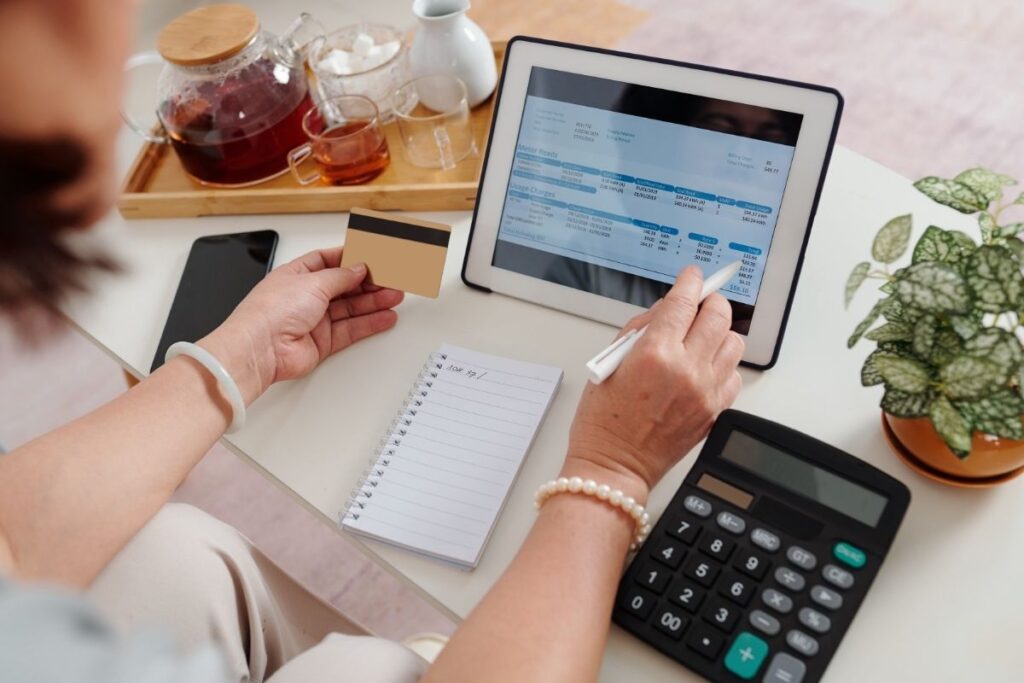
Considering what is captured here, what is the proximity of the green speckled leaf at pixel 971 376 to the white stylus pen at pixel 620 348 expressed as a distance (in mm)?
222

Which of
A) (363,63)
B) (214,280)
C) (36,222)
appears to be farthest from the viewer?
(363,63)

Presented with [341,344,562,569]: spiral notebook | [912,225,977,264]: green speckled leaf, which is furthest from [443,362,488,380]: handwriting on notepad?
[912,225,977,264]: green speckled leaf

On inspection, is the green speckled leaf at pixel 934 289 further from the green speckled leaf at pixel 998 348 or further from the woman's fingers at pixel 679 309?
the woman's fingers at pixel 679 309

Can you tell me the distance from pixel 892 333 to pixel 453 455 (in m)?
0.39

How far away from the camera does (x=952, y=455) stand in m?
0.68

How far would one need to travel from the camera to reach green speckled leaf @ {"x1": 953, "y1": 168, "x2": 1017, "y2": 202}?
0.67m

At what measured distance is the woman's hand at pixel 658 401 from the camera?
71 cm

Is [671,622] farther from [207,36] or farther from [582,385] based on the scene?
[207,36]

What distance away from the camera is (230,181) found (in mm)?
1134

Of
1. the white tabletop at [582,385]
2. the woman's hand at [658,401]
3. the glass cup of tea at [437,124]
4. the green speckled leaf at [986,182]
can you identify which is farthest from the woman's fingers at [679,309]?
the glass cup of tea at [437,124]

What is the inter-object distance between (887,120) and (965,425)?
4.81 ft

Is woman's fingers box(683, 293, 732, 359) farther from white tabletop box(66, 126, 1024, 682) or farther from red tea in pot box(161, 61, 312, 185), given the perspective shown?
red tea in pot box(161, 61, 312, 185)

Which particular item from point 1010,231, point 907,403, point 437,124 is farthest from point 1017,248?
point 437,124

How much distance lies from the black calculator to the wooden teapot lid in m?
0.76
